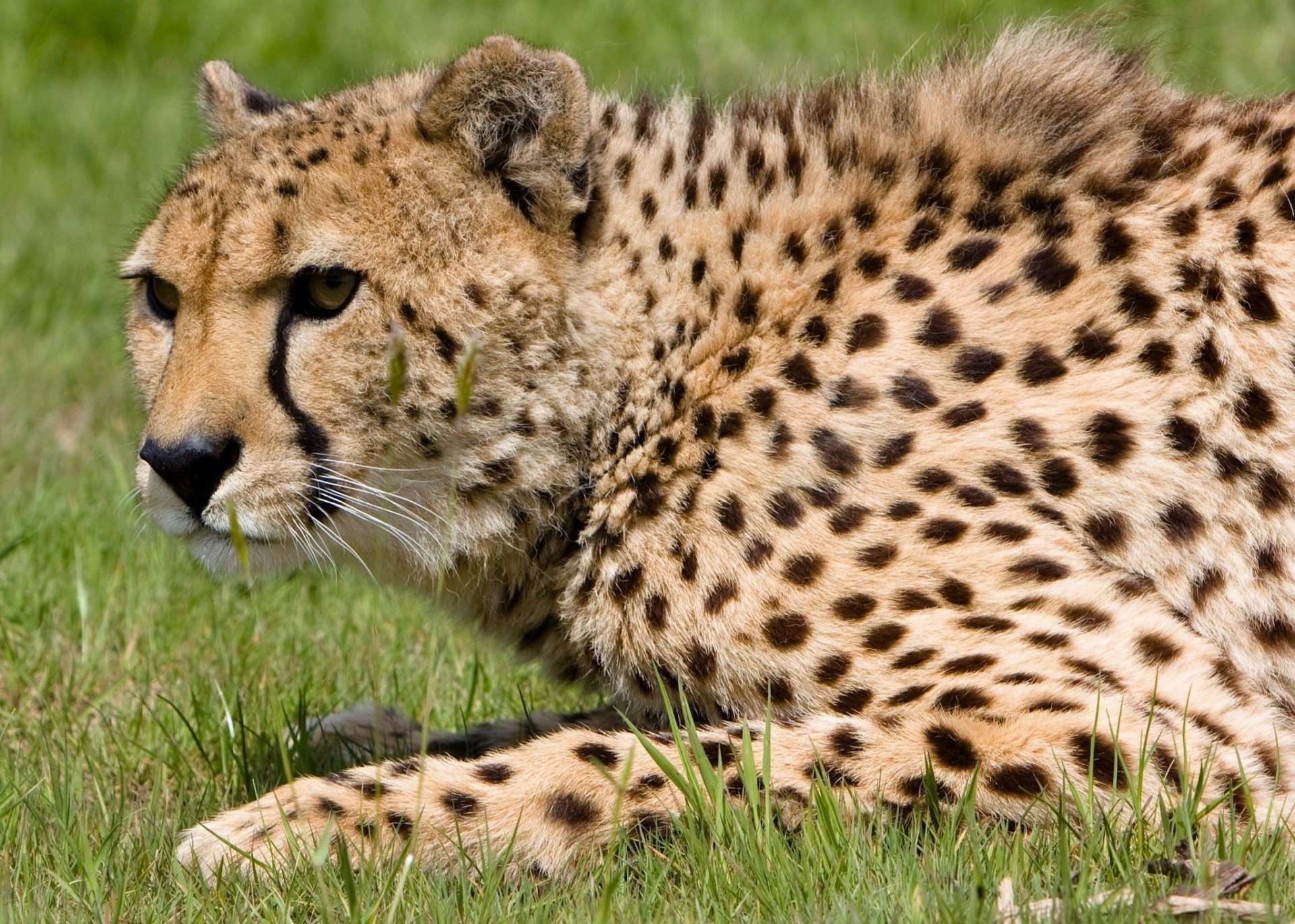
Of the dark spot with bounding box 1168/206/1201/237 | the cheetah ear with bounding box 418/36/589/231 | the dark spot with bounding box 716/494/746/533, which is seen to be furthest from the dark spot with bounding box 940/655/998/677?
the cheetah ear with bounding box 418/36/589/231

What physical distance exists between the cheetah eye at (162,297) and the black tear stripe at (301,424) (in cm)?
26

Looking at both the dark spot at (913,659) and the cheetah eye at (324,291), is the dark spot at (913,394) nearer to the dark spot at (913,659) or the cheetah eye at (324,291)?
the dark spot at (913,659)

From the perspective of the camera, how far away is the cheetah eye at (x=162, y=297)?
→ 334 cm

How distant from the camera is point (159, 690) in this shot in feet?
12.9

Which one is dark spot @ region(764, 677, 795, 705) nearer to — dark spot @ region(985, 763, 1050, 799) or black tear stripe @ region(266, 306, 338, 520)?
dark spot @ region(985, 763, 1050, 799)

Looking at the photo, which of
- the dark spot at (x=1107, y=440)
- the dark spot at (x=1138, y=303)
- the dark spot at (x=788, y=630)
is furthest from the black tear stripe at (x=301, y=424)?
the dark spot at (x=1138, y=303)

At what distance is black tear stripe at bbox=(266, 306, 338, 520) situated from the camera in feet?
10.3

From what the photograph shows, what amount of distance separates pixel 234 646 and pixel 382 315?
1221mm

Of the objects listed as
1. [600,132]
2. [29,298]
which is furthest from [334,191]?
[29,298]

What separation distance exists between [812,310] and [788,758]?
86 cm

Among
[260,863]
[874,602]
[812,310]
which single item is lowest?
[260,863]

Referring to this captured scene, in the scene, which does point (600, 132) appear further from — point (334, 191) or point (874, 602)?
point (874, 602)

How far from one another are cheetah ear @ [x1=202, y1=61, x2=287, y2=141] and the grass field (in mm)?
328

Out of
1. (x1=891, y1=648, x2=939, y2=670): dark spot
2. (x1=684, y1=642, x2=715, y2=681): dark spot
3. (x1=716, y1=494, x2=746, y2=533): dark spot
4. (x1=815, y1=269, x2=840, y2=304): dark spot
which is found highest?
(x1=815, y1=269, x2=840, y2=304): dark spot
